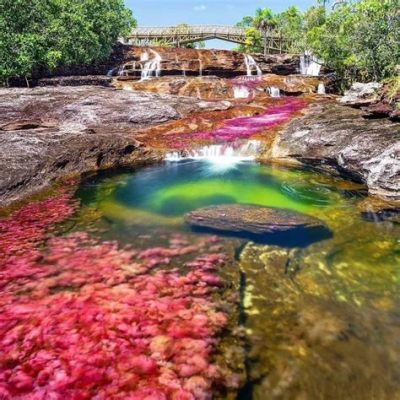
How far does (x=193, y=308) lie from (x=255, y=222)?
4.42m

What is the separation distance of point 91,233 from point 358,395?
820 centimetres

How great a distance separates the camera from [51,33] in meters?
38.7

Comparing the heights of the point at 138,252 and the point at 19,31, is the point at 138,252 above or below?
below

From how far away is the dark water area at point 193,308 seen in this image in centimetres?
570

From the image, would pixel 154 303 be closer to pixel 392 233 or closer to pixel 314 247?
pixel 314 247

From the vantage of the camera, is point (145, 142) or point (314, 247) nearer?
point (314, 247)

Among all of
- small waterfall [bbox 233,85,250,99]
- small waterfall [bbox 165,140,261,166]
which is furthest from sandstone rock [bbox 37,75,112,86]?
small waterfall [bbox 165,140,261,166]

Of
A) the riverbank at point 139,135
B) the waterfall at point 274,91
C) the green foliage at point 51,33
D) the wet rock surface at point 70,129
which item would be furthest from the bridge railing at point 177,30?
the wet rock surface at point 70,129

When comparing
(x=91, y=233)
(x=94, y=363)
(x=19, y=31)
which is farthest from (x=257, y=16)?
(x=94, y=363)

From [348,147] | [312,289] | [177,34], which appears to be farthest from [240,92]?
[177,34]

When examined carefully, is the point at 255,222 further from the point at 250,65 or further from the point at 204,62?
the point at 250,65

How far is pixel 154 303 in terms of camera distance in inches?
295

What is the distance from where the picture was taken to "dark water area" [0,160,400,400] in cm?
570

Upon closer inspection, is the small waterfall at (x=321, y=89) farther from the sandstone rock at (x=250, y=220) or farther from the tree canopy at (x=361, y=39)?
the sandstone rock at (x=250, y=220)
